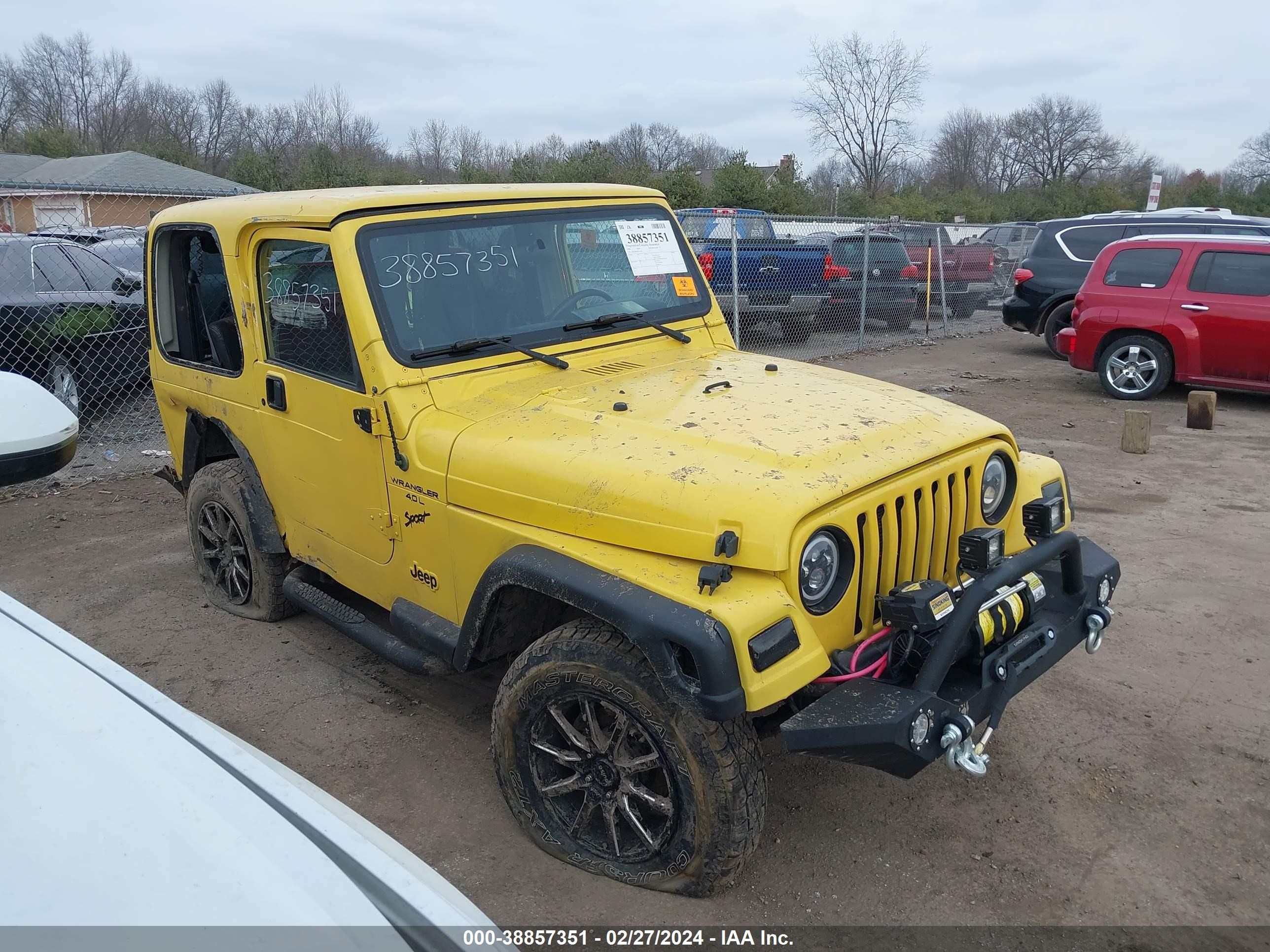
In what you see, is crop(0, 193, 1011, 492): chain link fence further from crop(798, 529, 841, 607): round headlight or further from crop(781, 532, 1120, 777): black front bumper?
crop(781, 532, 1120, 777): black front bumper

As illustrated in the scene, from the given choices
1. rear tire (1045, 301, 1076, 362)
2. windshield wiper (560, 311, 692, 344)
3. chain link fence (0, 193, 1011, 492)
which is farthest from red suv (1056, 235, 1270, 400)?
windshield wiper (560, 311, 692, 344)

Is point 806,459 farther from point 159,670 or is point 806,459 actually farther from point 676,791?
point 159,670

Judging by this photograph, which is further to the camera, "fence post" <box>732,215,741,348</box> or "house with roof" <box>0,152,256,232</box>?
"house with roof" <box>0,152,256,232</box>

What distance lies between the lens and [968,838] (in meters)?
3.08

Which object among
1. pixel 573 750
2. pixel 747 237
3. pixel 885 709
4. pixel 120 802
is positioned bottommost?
pixel 573 750

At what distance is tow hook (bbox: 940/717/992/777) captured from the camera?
2475mm

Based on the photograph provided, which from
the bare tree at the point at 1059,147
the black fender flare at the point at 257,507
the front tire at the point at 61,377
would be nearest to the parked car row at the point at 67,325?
the front tire at the point at 61,377

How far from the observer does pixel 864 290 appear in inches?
509

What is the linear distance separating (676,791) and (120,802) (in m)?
1.46

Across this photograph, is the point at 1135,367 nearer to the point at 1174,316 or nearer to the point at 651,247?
the point at 1174,316

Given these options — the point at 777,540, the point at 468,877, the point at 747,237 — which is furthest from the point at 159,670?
the point at 747,237

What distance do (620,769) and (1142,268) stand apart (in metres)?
9.31

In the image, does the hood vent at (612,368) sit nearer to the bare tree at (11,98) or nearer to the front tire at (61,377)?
the front tire at (61,377)

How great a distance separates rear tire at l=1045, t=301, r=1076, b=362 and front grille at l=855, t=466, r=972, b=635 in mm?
9953
